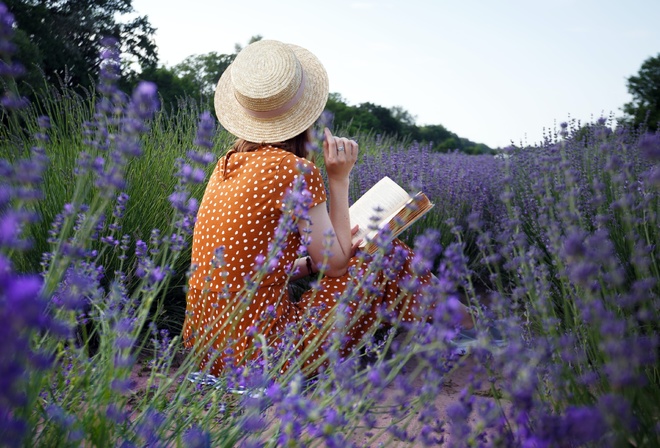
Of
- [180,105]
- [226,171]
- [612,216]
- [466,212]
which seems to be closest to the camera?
[226,171]

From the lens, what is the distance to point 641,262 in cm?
132

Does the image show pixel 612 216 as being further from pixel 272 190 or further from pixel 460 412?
pixel 460 412

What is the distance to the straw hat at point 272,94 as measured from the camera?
2.49 metres

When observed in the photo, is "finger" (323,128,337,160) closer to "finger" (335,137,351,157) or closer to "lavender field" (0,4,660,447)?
"finger" (335,137,351,157)

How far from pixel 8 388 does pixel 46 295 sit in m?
0.51

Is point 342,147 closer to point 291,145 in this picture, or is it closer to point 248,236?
point 291,145

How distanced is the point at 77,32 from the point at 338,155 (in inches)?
508

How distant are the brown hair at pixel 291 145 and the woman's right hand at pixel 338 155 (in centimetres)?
10

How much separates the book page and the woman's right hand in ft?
0.54

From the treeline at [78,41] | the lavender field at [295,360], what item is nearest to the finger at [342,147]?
the lavender field at [295,360]

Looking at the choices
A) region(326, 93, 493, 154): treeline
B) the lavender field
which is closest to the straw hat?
the lavender field

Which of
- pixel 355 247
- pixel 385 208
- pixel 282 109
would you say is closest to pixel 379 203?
pixel 385 208

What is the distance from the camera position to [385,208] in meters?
2.57

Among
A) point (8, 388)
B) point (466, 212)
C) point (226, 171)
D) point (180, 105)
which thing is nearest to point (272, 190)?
point (226, 171)
